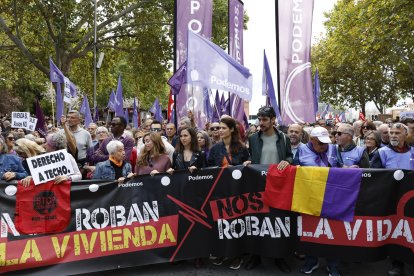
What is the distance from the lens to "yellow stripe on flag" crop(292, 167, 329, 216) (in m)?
5.37

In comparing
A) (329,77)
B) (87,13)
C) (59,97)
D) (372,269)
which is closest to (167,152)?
(372,269)

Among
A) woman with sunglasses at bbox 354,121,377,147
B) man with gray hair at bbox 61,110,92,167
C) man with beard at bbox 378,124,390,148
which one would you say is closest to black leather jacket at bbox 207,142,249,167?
man with gray hair at bbox 61,110,92,167

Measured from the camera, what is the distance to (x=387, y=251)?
531 centimetres

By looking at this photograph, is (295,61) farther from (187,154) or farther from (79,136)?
(79,136)

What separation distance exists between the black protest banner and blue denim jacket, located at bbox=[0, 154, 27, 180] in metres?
0.60

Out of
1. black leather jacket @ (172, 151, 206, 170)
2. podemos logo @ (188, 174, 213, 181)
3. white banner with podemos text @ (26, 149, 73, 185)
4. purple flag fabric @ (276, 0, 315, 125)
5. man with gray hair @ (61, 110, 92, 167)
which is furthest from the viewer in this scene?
purple flag fabric @ (276, 0, 315, 125)

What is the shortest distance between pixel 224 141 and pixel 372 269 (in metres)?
2.37

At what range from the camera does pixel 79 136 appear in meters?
7.37

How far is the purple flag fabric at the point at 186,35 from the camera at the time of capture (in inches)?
384

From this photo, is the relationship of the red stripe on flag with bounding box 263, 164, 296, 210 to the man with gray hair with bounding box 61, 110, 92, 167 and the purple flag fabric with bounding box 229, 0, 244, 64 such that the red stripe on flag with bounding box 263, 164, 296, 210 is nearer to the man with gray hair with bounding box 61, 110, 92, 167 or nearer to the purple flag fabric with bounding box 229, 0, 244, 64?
the man with gray hair with bounding box 61, 110, 92, 167

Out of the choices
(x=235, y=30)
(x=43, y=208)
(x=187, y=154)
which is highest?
(x=235, y=30)

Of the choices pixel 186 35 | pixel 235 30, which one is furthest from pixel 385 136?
pixel 235 30

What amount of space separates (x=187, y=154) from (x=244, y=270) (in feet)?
5.26

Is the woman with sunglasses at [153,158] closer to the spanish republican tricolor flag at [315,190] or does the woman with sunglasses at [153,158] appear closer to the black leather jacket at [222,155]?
the black leather jacket at [222,155]
